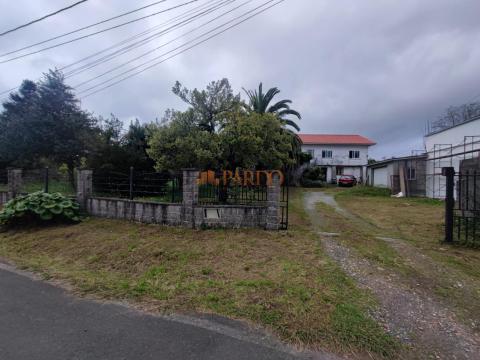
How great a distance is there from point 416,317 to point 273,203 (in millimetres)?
3884

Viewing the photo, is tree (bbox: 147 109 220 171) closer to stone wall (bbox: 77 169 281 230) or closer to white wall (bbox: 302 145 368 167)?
stone wall (bbox: 77 169 281 230)

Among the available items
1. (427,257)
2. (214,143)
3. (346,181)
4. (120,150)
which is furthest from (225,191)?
(346,181)

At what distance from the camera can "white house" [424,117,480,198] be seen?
15836mm

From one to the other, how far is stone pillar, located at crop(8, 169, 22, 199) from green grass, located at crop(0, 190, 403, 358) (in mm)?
4547

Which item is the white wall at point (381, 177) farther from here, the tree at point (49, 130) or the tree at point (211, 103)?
the tree at point (49, 130)

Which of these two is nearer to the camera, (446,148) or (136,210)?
(136,210)

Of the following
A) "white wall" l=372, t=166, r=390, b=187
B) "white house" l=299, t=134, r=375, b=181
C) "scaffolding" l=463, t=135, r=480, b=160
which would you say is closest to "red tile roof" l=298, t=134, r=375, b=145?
"white house" l=299, t=134, r=375, b=181

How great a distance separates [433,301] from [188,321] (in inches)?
122

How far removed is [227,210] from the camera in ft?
23.4

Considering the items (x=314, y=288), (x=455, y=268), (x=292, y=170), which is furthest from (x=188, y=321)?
(x=292, y=170)

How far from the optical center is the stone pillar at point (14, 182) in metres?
11.2

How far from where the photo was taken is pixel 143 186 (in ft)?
27.7

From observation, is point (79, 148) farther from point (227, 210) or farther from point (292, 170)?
point (292, 170)

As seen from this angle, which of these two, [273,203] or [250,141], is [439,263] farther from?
[250,141]
